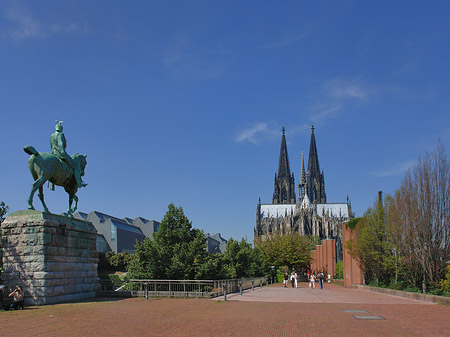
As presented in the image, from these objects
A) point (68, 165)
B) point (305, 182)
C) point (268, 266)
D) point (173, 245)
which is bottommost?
point (268, 266)

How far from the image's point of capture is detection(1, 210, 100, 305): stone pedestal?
15.9m

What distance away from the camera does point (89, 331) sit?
10.3 metres

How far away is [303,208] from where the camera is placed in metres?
132

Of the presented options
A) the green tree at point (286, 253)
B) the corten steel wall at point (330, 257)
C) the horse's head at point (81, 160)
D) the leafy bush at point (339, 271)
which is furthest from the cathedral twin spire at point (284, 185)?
the horse's head at point (81, 160)

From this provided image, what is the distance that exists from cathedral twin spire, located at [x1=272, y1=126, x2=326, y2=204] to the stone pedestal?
13353 cm

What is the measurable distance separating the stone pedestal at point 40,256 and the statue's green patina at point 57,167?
Result: 0.94m

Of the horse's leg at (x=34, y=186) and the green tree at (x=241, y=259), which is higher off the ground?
the horse's leg at (x=34, y=186)

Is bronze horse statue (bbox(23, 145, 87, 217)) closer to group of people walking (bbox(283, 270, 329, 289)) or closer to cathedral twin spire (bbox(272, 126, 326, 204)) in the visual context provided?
group of people walking (bbox(283, 270, 329, 289))

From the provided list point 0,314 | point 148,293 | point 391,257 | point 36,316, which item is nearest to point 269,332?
point 36,316

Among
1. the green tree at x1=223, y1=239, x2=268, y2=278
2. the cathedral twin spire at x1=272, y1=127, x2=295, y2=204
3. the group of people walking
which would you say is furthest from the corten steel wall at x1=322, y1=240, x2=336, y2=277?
the cathedral twin spire at x1=272, y1=127, x2=295, y2=204

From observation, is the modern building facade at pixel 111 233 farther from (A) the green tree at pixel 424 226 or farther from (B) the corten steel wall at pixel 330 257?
(A) the green tree at pixel 424 226

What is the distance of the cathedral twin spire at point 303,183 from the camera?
148 metres

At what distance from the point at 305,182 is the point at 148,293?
132398 millimetres

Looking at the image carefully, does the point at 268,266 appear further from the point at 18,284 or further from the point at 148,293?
the point at 18,284
